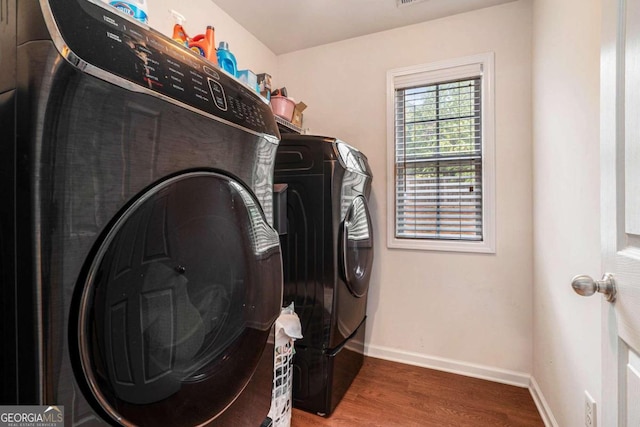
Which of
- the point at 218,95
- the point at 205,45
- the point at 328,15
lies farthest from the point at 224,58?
the point at 218,95

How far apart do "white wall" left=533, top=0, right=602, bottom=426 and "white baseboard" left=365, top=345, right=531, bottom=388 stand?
0.17m

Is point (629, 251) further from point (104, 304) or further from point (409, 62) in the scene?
point (409, 62)

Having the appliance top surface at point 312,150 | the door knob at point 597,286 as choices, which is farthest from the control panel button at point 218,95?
the door knob at point 597,286

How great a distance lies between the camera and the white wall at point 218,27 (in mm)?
1552

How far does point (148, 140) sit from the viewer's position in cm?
51

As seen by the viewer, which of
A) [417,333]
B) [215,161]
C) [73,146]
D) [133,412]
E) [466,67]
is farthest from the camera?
[417,333]

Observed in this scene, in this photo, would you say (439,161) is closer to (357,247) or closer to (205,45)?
(357,247)

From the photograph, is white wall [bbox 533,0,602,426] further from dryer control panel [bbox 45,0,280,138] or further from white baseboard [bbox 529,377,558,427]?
dryer control panel [bbox 45,0,280,138]

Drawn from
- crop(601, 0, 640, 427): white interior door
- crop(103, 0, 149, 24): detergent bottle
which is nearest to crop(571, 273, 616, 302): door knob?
crop(601, 0, 640, 427): white interior door

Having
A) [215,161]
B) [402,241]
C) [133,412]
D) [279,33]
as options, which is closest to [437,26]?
[279,33]

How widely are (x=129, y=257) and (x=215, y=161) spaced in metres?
0.26

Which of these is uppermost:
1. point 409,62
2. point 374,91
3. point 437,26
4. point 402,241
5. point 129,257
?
point 437,26

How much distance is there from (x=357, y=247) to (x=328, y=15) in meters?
1.57

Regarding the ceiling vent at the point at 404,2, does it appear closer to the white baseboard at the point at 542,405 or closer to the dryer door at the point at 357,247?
the dryer door at the point at 357,247
